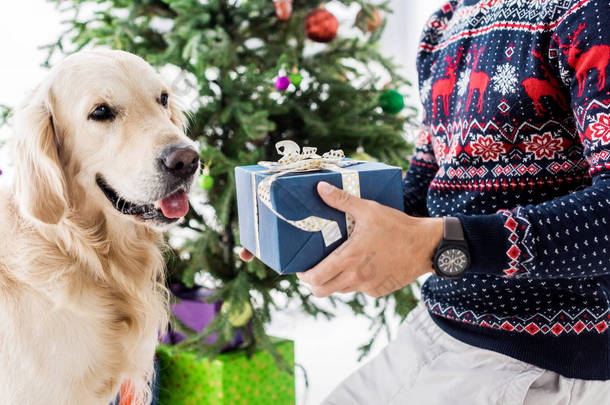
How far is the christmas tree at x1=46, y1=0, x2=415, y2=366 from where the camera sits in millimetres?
1716

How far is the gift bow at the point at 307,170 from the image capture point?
0.78 m

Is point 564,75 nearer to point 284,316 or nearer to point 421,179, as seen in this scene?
point 421,179

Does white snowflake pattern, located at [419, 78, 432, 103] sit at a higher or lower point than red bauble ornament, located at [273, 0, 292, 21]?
higher

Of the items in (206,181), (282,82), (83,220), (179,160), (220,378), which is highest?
(179,160)

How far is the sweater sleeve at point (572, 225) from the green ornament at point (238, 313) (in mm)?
1067

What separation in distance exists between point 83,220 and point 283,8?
3.50 ft

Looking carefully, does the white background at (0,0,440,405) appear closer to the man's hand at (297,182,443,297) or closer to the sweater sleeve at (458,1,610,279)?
the sweater sleeve at (458,1,610,279)

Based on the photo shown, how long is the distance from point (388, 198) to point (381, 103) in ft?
3.97

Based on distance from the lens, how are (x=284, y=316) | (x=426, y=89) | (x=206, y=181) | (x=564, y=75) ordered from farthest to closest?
(x=284, y=316) → (x=206, y=181) → (x=426, y=89) → (x=564, y=75)

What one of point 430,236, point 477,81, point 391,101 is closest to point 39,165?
point 430,236

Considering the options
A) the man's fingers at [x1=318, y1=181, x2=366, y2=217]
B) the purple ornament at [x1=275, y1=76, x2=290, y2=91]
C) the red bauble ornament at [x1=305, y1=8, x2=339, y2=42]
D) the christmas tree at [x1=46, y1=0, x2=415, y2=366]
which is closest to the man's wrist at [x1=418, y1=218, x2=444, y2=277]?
the man's fingers at [x1=318, y1=181, x2=366, y2=217]

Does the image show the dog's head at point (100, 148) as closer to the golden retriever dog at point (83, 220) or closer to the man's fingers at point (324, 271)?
the golden retriever dog at point (83, 220)

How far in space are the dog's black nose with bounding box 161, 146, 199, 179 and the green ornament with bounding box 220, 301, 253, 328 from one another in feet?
2.42

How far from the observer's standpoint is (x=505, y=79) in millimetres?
975
